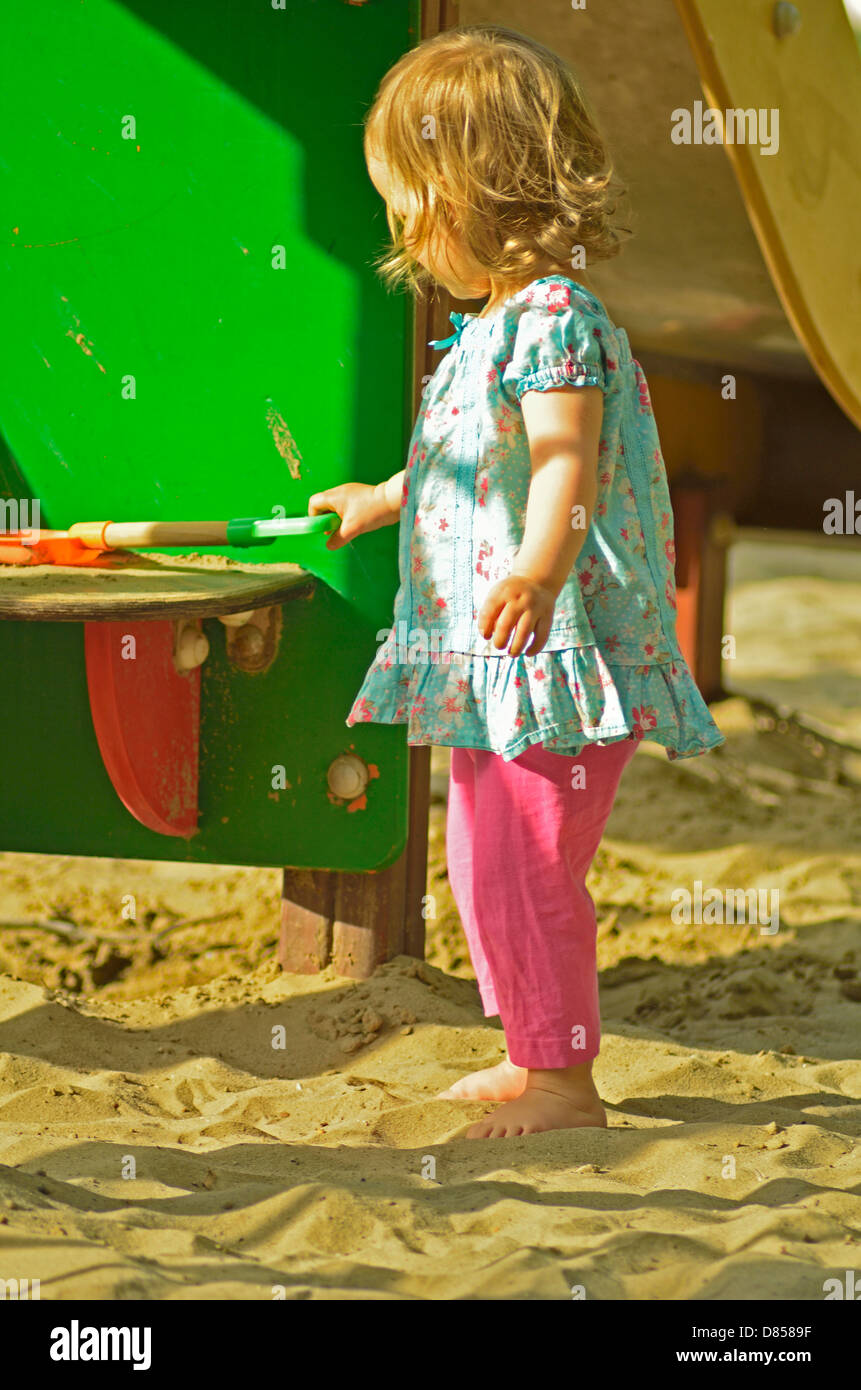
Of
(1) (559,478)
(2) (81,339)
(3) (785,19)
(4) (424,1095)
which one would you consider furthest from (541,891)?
(3) (785,19)

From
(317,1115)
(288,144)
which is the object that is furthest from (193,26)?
(317,1115)

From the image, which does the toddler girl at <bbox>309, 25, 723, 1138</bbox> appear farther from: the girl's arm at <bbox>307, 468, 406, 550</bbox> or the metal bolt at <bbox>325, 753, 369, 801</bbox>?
the metal bolt at <bbox>325, 753, 369, 801</bbox>

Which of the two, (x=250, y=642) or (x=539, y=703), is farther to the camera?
(x=250, y=642)

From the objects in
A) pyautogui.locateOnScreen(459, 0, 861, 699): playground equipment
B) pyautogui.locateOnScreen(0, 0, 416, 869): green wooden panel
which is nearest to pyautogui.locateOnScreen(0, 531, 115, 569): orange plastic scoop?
pyautogui.locateOnScreen(0, 0, 416, 869): green wooden panel

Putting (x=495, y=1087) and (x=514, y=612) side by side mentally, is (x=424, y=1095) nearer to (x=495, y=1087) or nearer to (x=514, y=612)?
(x=495, y=1087)

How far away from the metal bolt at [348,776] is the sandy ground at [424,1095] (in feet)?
1.12

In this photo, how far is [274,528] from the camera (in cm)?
197

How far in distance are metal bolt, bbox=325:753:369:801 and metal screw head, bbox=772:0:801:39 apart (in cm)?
139

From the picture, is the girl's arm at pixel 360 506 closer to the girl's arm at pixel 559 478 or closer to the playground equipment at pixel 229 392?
the playground equipment at pixel 229 392

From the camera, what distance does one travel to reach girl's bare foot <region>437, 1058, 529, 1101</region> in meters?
1.83

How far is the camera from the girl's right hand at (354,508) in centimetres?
199

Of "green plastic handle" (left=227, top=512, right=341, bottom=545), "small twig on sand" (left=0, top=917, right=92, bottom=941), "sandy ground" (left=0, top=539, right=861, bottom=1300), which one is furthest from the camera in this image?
"small twig on sand" (left=0, top=917, right=92, bottom=941)

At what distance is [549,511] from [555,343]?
0.21m

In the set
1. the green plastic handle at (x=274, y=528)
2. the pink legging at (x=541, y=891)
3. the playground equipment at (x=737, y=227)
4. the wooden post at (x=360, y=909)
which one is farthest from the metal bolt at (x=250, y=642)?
the playground equipment at (x=737, y=227)
